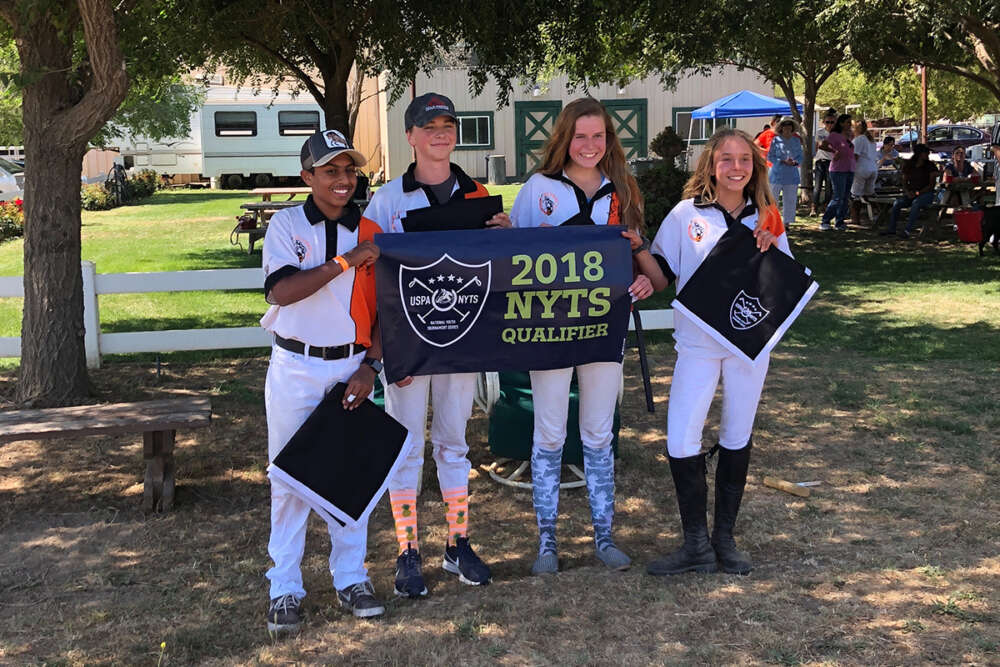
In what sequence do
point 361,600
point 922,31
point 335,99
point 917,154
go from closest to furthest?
point 361,600 → point 335,99 → point 922,31 → point 917,154

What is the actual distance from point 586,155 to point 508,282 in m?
0.66

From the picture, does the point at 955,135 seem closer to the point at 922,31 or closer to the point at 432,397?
the point at 922,31

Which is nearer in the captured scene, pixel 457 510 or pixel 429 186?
pixel 429 186

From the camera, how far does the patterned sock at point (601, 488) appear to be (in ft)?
15.8

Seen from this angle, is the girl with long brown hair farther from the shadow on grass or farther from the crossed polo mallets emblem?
the shadow on grass

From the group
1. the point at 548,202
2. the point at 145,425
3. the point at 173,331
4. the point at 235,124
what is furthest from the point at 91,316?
the point at 235,124

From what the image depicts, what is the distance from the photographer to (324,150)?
4.07 meters

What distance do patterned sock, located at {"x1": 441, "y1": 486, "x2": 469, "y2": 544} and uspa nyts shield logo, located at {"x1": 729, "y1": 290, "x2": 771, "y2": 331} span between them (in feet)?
4.60

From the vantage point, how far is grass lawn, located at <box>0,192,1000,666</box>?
159 inches

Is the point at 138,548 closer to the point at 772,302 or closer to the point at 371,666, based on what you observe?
the point at 371,666

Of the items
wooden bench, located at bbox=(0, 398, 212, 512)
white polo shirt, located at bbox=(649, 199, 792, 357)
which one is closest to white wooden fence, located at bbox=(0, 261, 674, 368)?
wooden bench, located at bbox=(0, 398, 212, 512)

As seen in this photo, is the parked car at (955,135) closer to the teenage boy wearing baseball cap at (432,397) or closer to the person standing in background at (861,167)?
the person standing in background at (861,167)

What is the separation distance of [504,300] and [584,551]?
146 cm

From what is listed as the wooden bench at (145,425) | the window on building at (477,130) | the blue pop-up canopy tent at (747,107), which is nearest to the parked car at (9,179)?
the window on building at (477,130)
